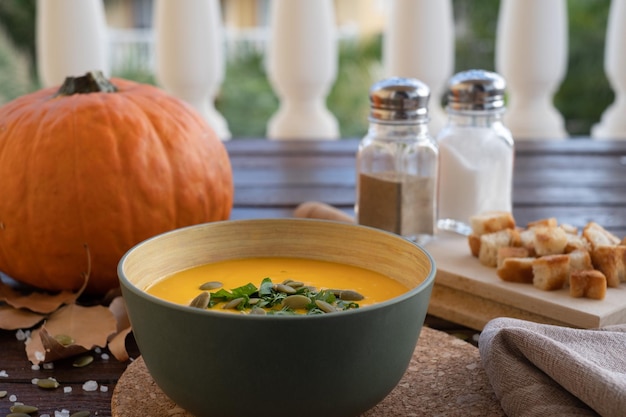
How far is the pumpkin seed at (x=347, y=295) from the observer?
820 mm

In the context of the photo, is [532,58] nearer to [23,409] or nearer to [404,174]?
[404,174]

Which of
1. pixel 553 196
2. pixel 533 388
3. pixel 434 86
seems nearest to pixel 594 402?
pixel 533 388

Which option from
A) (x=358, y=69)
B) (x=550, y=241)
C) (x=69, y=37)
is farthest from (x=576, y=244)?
(x=358, y=69)

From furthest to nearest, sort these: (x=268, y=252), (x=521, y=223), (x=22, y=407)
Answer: (x=521, y=223), (x=268, y=252), (x=22, y=407)

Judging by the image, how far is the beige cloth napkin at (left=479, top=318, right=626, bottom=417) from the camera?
74 centimetres

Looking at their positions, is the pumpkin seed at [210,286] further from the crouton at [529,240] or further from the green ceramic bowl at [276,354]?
the crouton at [529,240]

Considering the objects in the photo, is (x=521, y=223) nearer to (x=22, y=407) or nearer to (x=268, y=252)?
(x=268, y=252)

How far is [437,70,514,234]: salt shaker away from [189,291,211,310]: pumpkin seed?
0.59 meters

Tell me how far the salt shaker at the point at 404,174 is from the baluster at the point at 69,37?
1.25m

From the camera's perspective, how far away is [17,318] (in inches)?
40.8

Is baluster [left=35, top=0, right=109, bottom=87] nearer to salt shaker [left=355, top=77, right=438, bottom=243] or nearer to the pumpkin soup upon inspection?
salt shaker [left=355, top=77, right=438, bottom=243]

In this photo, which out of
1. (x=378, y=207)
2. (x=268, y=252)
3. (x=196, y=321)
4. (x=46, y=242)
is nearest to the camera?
(x=196, y=321)

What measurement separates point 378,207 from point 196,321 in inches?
23.3

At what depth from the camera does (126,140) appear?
1158mm
